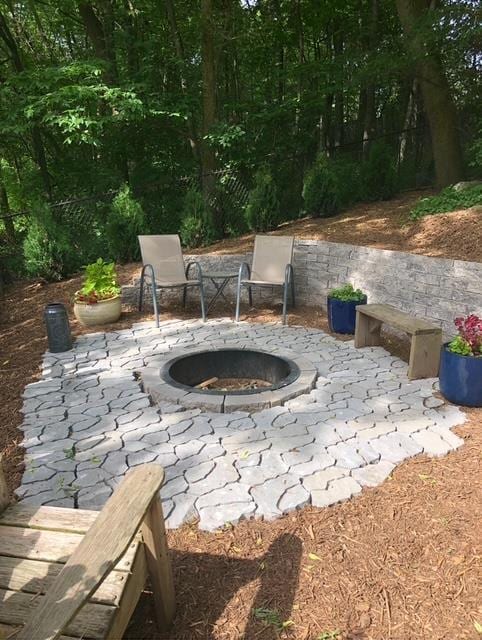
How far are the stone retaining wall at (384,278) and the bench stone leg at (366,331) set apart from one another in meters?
0.45

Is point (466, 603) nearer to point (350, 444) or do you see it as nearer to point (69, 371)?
point (350, 444)

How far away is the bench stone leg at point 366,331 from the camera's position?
170 inches

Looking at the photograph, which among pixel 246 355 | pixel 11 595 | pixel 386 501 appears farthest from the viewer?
pixel 246 355

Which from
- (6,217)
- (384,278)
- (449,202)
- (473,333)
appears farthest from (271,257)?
(6,217)

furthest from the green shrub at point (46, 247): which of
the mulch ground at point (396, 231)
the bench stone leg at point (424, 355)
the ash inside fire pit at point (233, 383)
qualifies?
the bench stone leg at point (424, 355)

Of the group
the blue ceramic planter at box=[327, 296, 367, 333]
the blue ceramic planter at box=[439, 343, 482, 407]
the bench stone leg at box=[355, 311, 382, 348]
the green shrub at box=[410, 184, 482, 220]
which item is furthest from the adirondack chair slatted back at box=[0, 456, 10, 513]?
the green shrub at box=[410, 184, 482, 220]

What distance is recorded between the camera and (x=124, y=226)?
22.4ft

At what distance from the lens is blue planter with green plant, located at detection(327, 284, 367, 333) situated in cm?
466

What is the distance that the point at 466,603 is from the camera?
5.36 ft

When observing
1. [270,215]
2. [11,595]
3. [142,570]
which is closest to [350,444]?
[142,570]

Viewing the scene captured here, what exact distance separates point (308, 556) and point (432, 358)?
2.18m

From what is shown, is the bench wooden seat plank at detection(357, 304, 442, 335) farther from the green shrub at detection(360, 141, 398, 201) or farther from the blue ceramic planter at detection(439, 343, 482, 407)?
the green shrub at detection(360, 141, 398, 201)

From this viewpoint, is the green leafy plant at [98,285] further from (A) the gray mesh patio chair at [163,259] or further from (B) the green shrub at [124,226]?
(B) the green shrub at [124,226]

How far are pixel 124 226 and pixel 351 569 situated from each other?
598cm
